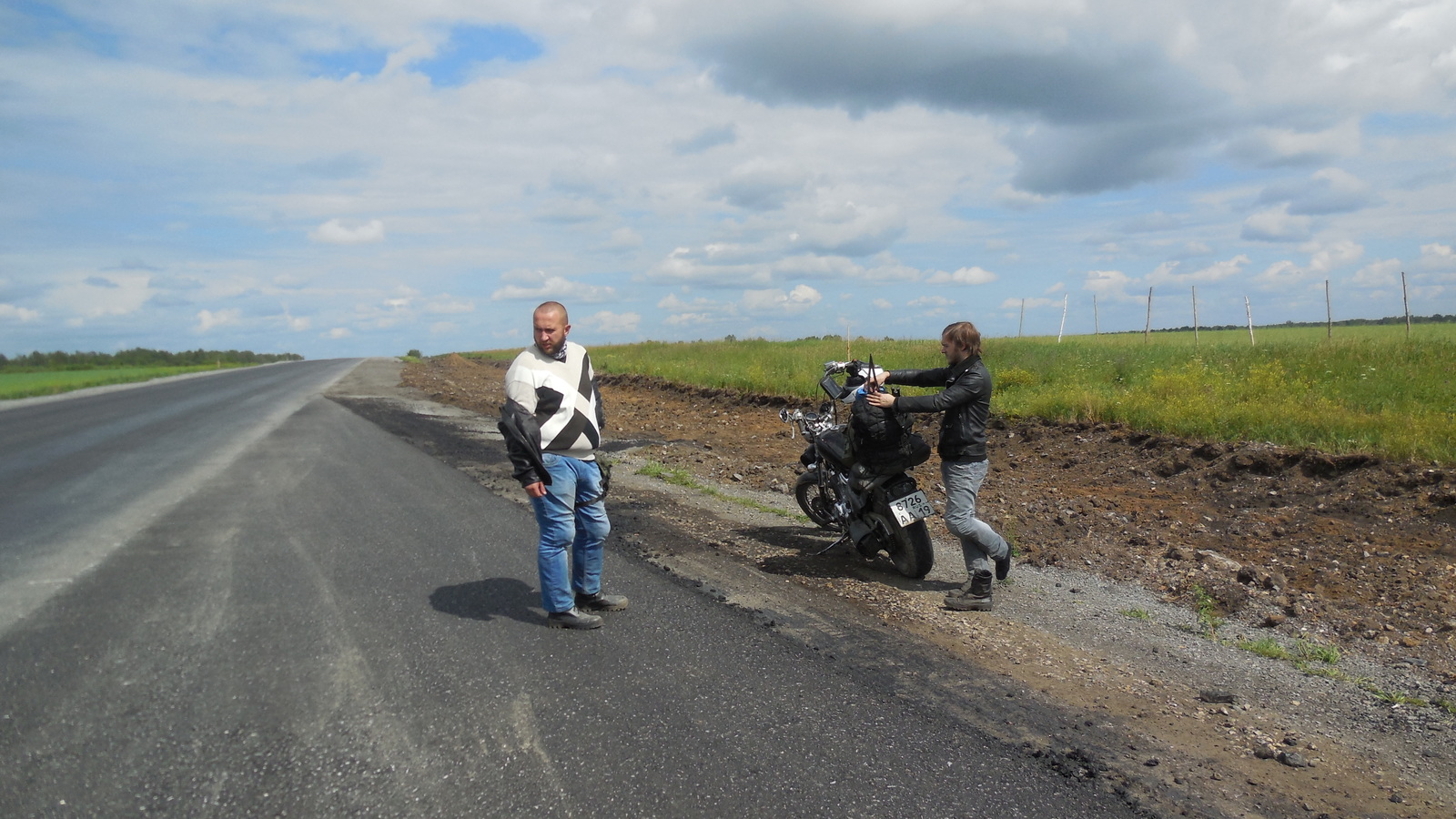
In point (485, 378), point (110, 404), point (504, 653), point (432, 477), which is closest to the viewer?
point (504, 653)

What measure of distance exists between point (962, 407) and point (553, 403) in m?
2.66

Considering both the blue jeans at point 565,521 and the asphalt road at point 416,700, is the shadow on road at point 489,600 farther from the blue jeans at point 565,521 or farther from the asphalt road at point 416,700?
the blue jeans at point 565,521

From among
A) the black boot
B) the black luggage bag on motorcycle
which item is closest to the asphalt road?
the black boot

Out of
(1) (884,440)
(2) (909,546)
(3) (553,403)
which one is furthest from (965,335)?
(3) (553,403)

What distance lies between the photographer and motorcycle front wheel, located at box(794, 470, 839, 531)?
7371mm

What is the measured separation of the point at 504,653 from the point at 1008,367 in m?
14.0

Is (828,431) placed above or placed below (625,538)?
above

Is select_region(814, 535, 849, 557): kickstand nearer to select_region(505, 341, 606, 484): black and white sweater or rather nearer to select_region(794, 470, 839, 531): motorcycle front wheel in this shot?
select_region(794, 470, 839, 531): motorcycle front wheel

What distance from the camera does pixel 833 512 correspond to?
7203mm

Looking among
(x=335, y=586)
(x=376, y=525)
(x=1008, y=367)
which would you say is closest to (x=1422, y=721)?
(x=335, y=586)

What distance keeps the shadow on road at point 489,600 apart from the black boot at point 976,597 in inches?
105

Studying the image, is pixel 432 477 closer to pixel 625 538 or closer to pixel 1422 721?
pixel 625 538

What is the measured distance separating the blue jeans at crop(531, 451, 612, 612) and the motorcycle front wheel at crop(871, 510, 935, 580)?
2216 mm

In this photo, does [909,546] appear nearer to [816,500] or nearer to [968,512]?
[968,512]
